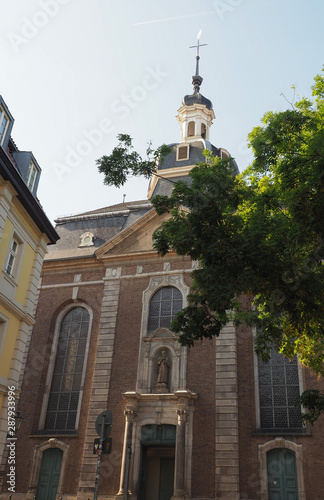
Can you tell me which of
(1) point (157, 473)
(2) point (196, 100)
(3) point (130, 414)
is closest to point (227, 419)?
(1) point (157, 473)

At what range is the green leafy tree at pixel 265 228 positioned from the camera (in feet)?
33.8

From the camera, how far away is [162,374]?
68.0 ft

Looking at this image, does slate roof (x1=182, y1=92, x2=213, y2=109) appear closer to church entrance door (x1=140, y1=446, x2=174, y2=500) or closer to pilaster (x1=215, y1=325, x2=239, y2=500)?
pilaster (x1=215, y1=325, x2=239, y2=500)

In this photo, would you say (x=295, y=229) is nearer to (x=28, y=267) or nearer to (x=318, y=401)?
(x=318, y=401)

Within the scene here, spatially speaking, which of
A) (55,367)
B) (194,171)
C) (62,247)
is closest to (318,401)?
(194,171)

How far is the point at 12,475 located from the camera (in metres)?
20.4

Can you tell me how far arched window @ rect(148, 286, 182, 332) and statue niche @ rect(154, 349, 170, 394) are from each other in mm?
1660

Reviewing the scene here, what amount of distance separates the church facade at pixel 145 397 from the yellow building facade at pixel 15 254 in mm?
5911

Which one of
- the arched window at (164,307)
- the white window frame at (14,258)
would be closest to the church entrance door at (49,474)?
the arched window at (164,307)

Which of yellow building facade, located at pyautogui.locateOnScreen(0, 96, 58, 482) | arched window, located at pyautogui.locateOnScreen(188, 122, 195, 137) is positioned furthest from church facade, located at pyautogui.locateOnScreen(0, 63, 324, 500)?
arched window, located at pyautogui.locateOnScreen(188, 122, 195, 137)

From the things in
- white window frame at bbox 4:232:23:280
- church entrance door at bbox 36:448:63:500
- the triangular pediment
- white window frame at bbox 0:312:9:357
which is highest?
the triangular pediment

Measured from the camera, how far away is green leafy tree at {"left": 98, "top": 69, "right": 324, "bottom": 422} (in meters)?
10.3

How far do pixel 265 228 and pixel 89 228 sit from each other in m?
18.0

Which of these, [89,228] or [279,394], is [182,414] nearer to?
[279,394]
